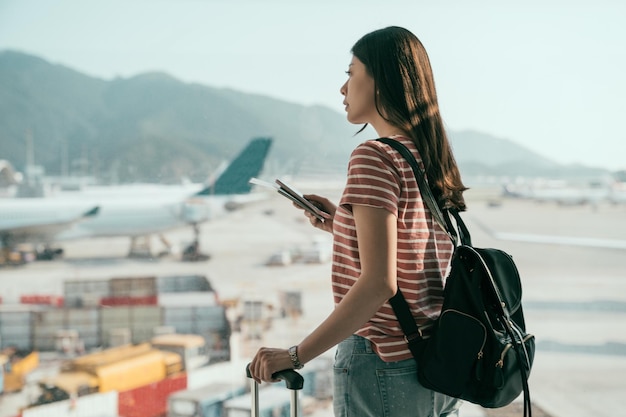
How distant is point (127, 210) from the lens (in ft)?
49.7

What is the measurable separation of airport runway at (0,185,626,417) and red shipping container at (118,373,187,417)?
233 centimetres

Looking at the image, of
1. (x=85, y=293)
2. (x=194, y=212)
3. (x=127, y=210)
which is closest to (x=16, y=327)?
(x=85, y=293)

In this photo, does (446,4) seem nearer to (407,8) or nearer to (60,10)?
(407,8)

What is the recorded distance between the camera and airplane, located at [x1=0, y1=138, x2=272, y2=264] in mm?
14523

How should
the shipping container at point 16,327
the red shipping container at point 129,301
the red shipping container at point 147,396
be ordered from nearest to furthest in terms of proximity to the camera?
1. the red shipping container at point 147,396
2. the shipping container at point 16,327
3. the red shipping container at point 129,301

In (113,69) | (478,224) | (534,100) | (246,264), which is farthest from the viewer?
(246,264)

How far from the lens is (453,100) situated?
31.7 feet

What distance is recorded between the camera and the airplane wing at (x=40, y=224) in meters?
15.0

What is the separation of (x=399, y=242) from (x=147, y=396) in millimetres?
9894

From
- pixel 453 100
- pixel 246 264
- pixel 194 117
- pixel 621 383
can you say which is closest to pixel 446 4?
pixel 453 100

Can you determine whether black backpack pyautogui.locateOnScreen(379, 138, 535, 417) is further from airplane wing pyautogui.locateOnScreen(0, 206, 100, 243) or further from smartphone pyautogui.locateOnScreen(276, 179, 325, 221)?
airplane wing pyautogui.locateOnScreen(0, 206, 100, 243)

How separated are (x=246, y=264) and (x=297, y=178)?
9986 millimetres

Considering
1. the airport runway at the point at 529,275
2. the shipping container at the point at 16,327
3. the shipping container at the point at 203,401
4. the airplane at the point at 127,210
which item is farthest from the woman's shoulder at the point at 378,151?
the shipping container at the point at 16,327

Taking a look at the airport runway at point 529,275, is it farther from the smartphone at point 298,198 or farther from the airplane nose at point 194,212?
the smartphone at point 298,198
